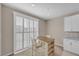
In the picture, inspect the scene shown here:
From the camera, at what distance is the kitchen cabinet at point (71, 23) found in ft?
3.99

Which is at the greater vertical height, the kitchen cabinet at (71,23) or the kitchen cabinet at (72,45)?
the kitchen cabinet at (71,23)

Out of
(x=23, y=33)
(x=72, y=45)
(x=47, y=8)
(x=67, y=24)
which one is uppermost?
(x=47, y=8)

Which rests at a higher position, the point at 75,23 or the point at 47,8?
the point at 47,8

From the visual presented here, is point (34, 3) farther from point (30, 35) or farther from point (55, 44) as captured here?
point (55, 44)

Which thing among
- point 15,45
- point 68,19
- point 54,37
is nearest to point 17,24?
point 15,45

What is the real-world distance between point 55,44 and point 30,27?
43cm

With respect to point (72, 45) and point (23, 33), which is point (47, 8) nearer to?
point (23, 33)

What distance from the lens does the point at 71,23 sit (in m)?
1.25

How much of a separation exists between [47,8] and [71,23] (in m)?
0.39

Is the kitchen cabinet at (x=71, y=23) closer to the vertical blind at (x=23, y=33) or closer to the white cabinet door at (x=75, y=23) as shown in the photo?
the white cabinet door at (x=75, y=23)

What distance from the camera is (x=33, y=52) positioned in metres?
1.25

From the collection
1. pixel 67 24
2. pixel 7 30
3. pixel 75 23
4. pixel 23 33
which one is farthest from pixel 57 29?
pixel 7 30

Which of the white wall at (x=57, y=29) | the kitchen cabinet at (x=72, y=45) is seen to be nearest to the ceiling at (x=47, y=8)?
the white wall at (x=57, y=29)

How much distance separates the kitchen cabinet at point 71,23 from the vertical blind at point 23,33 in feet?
1.44
